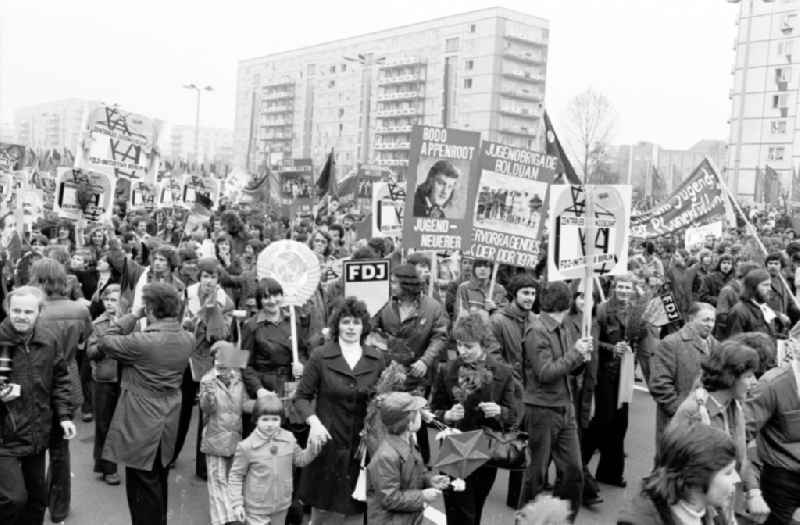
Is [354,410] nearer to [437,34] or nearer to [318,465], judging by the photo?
[318,465]

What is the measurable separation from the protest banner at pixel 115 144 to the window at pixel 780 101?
7062 centimetres

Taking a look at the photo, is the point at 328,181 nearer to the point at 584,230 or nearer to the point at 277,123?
the point at 584,230

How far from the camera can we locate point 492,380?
231 inches

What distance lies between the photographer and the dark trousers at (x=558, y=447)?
658 centimetres

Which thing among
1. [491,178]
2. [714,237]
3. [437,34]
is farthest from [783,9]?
[491,178]

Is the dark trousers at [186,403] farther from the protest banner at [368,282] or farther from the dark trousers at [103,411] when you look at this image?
the protest banner at [368,282]

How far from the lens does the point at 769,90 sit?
243 ft

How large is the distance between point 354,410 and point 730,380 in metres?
2.43

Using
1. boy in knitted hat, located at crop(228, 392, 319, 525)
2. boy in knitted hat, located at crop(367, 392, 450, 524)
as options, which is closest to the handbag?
boy in knitted hat, located at crop(367, 392, 450, 524)

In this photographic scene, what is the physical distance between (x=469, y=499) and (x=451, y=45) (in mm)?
91290

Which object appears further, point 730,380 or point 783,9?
point 783,9

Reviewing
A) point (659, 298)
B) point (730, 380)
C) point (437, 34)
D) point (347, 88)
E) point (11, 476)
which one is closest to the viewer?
point (730, 380)

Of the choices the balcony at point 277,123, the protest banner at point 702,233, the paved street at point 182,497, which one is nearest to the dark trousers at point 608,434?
the paved street at point 182,497

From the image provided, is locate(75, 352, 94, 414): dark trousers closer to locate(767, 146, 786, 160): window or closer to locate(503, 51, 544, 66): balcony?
locate(767, 146, 786, 160): window
